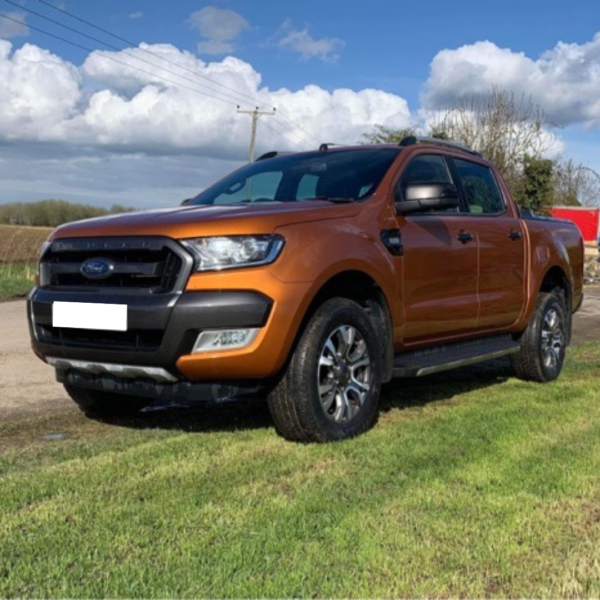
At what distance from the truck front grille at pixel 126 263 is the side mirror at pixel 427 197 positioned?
167cm

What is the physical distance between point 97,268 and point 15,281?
12.8 metres

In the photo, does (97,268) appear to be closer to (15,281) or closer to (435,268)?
(435,268)

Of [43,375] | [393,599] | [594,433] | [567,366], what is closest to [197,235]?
[393,599]

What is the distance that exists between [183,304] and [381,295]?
1419 millimetres

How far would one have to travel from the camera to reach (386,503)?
130 inches

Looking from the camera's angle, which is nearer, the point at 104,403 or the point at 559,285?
the point at 104,403

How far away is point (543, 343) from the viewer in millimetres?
6703

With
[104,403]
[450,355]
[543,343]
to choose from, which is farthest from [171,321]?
[543,343]

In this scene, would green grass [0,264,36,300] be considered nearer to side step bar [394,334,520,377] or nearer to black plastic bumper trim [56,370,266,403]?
side step bar [394,334,520,377]

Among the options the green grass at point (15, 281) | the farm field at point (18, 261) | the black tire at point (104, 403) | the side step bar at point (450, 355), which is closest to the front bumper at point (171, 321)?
the black tire at point (104, 403)

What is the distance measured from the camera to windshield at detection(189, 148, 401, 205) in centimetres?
516

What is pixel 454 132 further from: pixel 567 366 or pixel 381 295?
pixel 381 295

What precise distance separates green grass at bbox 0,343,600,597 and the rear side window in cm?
188

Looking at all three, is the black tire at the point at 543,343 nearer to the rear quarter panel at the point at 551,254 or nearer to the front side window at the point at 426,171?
the rear quarter panel at the point at 551,254
